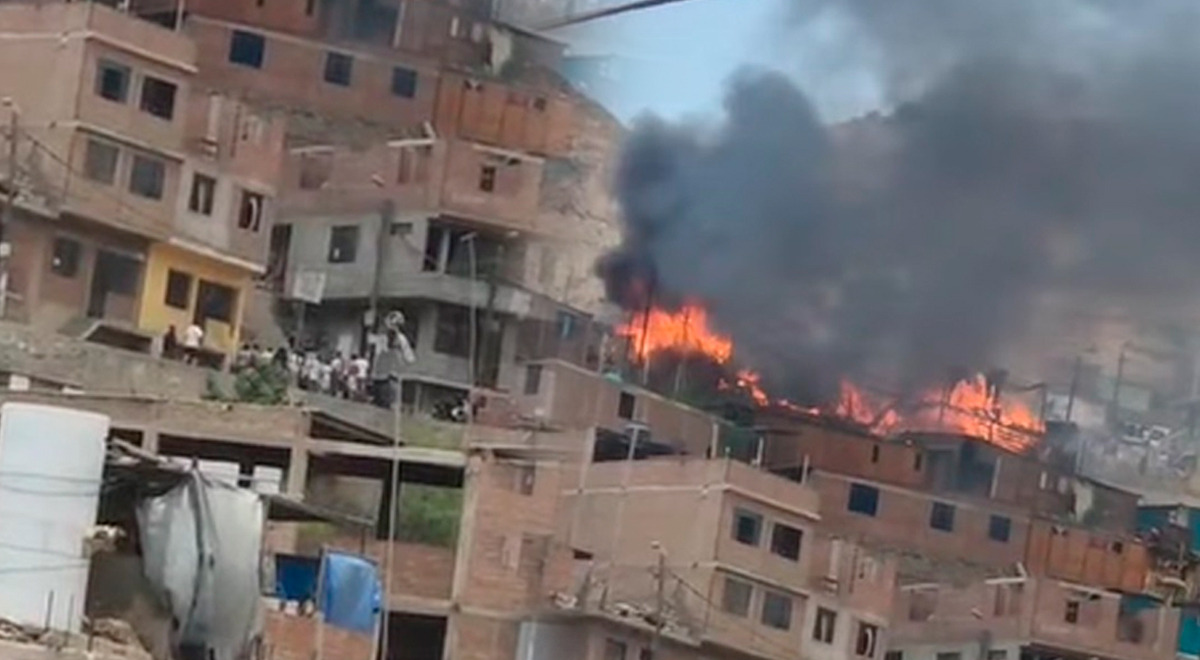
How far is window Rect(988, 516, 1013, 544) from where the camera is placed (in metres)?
49.4

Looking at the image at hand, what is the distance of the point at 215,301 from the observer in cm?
4091

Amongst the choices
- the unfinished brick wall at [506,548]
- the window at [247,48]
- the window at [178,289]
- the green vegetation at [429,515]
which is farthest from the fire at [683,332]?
the green vegetation at [429,515]

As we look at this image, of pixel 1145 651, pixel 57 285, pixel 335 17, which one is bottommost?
pixel 1145 651

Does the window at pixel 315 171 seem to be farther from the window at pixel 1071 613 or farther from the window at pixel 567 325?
the window at pixel 1071 613

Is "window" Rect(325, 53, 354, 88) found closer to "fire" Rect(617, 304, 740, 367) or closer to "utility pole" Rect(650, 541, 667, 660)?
"fire" Rect(617, 304, 740, 367)

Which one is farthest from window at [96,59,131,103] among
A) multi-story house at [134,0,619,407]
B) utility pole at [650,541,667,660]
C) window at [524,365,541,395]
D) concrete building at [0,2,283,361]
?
utility pole at [650,541,667,660]

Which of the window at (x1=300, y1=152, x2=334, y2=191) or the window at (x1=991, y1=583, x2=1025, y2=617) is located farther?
the window at (x1=991, y1=583, x2=1025, y2=617)

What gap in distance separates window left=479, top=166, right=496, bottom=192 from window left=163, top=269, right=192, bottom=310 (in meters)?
7.04

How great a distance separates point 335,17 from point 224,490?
23.6 m

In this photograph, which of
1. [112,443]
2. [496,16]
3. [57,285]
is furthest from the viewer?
[496,16]

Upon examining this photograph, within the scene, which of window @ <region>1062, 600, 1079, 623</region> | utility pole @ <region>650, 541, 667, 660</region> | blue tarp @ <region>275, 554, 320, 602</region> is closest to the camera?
blue tarp @ <region>275, 554, 320, 602</region>

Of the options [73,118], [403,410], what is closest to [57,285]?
[73,118]

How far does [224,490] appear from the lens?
2575 cm

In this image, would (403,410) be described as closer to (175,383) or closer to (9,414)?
(175,383)
